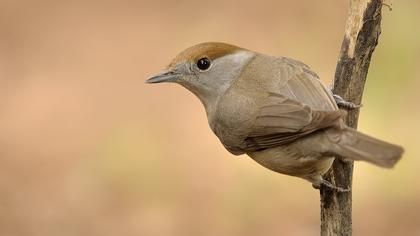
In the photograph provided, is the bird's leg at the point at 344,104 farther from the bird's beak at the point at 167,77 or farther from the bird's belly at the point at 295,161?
the bird's beak at the point at 167,77

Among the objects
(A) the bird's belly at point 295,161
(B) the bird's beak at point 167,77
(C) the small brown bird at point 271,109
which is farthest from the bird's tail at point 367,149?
(B) the bird's beak at point 167,77

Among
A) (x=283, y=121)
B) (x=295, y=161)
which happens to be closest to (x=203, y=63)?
(x=283, y=121)

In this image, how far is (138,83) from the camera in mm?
10797

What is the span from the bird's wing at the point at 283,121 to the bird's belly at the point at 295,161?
0.05 m

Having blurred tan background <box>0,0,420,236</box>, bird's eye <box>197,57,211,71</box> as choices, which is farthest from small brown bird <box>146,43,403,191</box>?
blurred tan background <box>0,0,420,236</box>

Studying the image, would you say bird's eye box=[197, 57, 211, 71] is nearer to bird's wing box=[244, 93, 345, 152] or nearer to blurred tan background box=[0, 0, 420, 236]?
bird's wing box=[244, 93, 345, 152]

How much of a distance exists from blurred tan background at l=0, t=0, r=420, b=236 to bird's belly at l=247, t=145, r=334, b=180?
2828 mm

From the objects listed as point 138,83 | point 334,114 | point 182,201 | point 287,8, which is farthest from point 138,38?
point 334,114

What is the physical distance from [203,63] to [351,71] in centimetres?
99

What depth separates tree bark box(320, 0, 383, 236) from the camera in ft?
17.1

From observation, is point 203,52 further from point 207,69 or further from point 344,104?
point 344,104

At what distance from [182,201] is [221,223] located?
587 mm

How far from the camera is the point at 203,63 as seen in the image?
559cm

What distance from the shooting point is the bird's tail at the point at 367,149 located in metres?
4.57
